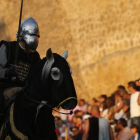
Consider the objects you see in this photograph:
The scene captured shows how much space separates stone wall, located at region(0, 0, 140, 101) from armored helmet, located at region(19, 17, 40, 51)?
28.2 feet

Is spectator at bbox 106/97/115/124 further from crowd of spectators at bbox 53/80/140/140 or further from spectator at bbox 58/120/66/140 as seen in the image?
spectator at bbox 58/120/66/140

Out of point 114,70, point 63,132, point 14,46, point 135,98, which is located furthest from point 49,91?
point 114,70

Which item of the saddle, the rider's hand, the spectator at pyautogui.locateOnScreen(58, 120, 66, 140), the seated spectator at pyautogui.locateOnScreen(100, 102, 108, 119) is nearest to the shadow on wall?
the spectator at pyautogui.locateOnScreen(58, 120, 66, 140)

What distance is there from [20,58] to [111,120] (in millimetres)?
4142

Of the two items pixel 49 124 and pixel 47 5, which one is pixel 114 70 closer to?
pixel 47 5

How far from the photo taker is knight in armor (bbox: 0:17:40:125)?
611 cm

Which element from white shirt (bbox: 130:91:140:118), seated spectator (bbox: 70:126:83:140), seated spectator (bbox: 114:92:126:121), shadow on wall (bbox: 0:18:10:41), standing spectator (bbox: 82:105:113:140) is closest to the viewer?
standing spectator (bbox: 82:105:113:140)

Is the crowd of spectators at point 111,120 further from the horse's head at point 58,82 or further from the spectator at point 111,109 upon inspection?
the horse's head at point 58,82

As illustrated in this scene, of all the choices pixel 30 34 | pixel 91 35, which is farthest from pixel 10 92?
pixel 91 35

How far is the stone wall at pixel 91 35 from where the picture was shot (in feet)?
50.0

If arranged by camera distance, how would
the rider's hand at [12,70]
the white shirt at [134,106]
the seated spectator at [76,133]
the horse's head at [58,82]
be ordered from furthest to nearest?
1. the seated spectator at [76,133]
2. the white shirt at [134,106]
3. the rider's hand at [12,70]
4. the horse's head at [58,82]

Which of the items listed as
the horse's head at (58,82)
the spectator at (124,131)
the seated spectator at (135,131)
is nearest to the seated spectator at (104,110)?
the spectator at (124,131)

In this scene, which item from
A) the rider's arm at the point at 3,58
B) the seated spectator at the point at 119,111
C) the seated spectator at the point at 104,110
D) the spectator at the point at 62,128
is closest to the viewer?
the rider's arm at the point at 3,58

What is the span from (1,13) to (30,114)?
13.8 meters
